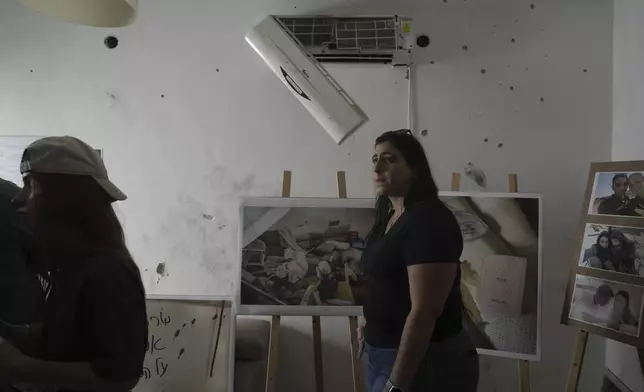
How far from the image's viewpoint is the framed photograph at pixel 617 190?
64.4 inches

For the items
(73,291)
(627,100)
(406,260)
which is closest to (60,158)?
(73,291)

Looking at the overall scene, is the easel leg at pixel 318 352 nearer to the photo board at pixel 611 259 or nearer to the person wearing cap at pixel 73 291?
the photo board at pixel 611 259

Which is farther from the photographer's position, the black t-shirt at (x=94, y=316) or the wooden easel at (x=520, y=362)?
the wooden easel at (x=520, y=362)

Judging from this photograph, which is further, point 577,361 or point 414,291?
point 577,361

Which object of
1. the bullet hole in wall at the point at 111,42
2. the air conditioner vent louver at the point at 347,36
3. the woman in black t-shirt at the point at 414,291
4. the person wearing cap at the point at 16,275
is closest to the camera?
the person wearing cap at the point at 16,275

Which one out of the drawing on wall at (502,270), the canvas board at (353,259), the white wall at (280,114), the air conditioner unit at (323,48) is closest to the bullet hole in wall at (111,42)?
the white wall at (280,114)

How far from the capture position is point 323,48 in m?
2.10

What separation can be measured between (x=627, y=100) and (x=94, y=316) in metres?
1.97

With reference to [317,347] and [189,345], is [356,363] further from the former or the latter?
[189,345]

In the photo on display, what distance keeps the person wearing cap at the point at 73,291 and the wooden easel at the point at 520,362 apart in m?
1.42

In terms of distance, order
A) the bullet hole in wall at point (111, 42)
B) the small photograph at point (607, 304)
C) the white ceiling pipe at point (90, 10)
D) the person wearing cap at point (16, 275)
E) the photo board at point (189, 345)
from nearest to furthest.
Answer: the person wearing cap at point (16, 275)
the white ceiling pipe at point (90, 10)
the small photograph at point (607, 304)
the photo board at point (189, 345)
the bullet hole in wall at point (111, 42)

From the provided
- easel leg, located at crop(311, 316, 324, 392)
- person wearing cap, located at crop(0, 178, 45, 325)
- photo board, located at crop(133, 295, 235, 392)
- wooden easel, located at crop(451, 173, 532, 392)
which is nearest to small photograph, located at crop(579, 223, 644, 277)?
wooden easel, located at crop(451, 173, 532, 392)

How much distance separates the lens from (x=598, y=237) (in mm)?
1714

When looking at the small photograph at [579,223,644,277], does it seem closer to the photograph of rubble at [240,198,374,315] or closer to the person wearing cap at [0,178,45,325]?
the photograph of rubble at [240,198,374,315]
